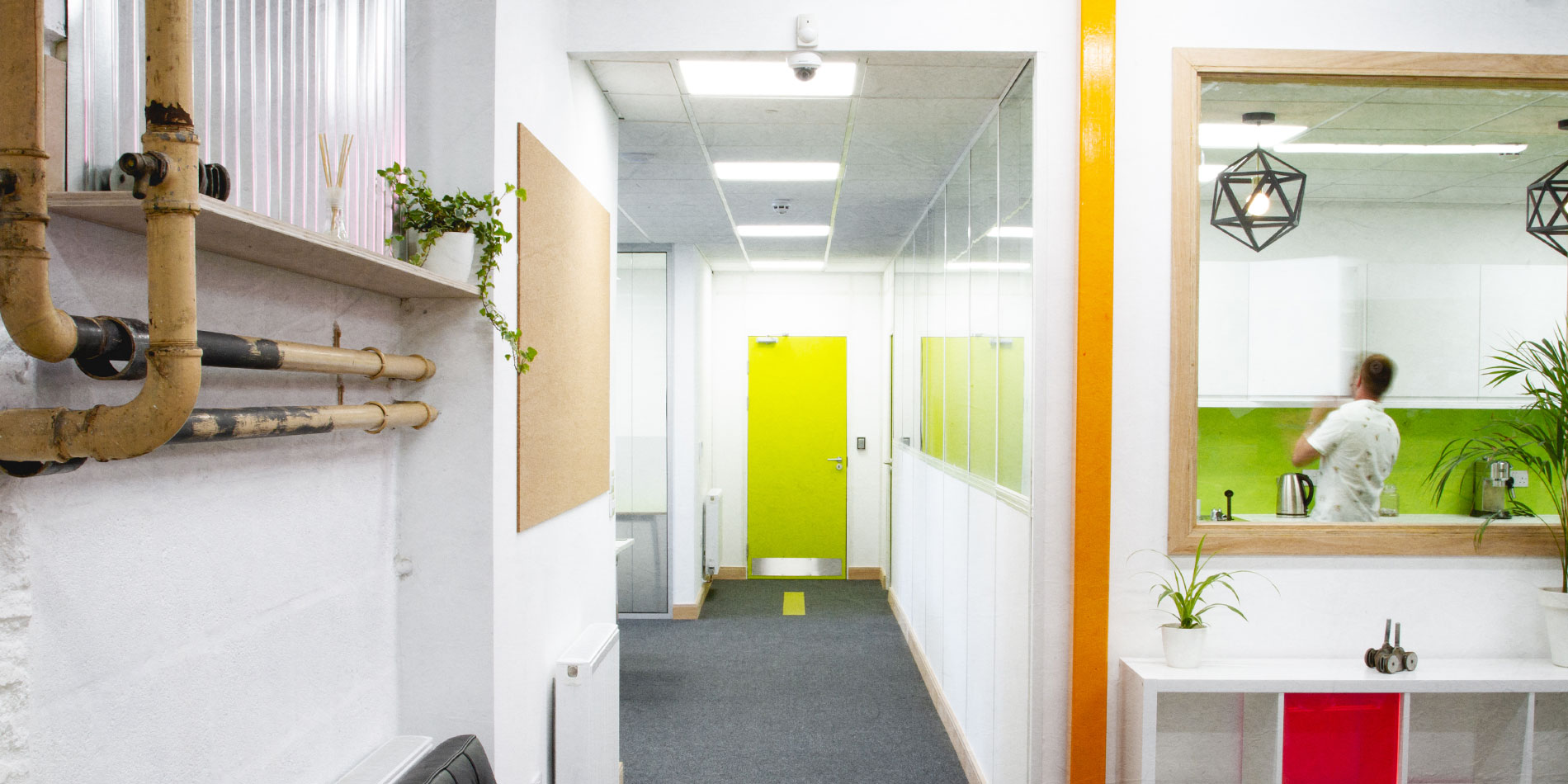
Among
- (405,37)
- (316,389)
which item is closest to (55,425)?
(316,389)

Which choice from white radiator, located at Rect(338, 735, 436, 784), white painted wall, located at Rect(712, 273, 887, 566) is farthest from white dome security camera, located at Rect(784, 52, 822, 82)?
white painted wall, located at Rect(712, 273, 887, 566)

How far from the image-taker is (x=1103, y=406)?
7.07ft

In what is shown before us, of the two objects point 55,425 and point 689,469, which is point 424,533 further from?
point 689,469

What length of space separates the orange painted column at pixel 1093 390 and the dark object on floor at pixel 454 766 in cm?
153

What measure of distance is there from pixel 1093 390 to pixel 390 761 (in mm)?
1899

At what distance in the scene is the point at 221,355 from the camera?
1028 mm

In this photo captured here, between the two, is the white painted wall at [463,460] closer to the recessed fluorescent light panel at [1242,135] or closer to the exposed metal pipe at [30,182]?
the exposed metal pipe at [30,182]

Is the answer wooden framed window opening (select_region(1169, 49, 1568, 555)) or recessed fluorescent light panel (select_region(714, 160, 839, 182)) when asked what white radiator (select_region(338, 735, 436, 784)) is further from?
recessed fluorescent light panel (select_region(714, 160, 839, 182))

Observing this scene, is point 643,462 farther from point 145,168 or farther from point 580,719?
point 145,168

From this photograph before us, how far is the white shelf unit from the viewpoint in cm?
202

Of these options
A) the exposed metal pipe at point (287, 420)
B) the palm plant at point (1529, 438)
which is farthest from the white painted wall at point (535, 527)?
the palm plant at point (1529, 438)

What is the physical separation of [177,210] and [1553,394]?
10.1 feet

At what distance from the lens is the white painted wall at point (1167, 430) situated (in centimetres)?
219

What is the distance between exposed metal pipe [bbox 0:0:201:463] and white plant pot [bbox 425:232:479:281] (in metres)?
0.72
